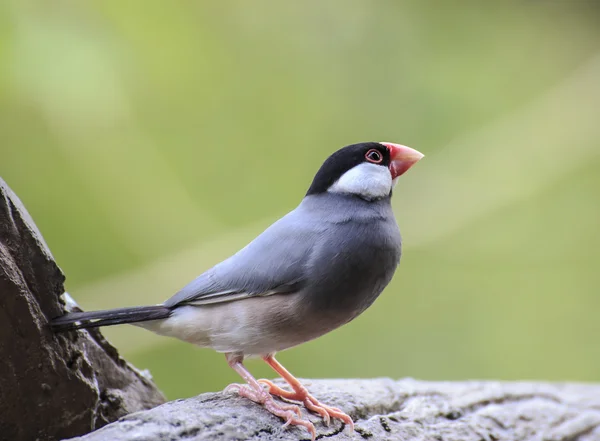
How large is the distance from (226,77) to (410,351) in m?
2.31

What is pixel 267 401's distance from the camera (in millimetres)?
1980

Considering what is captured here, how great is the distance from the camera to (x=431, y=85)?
184 inches

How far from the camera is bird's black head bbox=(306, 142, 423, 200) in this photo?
2.18m

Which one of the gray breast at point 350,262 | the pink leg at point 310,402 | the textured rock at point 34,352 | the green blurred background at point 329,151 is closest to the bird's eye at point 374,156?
the gray breast at point 350,262

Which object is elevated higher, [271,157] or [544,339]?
[271,157]

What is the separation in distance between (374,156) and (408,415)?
101 cm

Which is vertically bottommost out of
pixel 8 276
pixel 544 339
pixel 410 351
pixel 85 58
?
pixel 8 276

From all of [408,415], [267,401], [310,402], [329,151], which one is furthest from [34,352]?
[329,151]

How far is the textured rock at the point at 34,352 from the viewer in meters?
1.78

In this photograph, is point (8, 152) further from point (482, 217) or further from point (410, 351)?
point (482, 217)

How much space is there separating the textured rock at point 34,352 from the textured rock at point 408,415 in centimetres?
31

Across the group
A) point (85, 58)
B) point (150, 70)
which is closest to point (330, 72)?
point (150, 70)

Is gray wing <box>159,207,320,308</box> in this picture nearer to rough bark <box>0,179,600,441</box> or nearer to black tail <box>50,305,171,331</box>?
black tail <box>50,305,171,331</box>

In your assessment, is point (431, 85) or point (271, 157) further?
point (431, 85)
